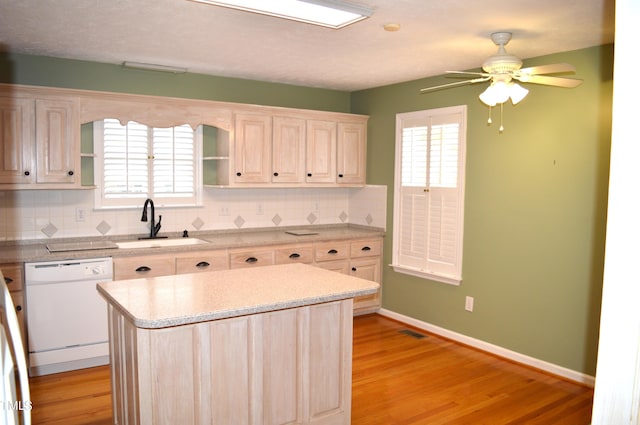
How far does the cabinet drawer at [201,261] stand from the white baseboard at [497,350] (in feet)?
6.67

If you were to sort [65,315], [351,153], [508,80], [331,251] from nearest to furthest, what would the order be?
[508,80]
[65,315]
[331,251]
[351,153]

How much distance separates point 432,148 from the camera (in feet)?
16.1

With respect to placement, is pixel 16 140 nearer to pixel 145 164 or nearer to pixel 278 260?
pixel 145 164

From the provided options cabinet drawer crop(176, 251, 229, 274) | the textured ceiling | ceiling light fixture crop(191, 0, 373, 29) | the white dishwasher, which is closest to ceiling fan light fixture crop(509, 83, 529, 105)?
the textured ceiling

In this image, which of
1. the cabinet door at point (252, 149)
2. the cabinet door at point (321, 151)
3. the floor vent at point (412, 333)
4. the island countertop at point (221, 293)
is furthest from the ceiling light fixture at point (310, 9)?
the floor vent at point (412, 333)

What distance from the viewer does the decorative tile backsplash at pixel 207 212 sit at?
418 centimetres

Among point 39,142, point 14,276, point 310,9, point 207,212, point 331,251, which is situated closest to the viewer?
point 310,9

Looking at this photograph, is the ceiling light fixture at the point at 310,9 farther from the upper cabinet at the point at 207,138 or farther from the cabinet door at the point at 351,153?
the cabinet door at the point at 351,153

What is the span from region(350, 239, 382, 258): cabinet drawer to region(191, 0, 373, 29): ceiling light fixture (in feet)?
9.40

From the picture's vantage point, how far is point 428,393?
3.63 meters

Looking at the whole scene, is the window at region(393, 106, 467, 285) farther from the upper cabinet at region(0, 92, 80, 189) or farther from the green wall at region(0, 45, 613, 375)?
the upper cabinet at region(0, 92, 80, 189)

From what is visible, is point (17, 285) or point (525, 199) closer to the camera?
point (17, 285)

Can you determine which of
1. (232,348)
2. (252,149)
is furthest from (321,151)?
(232,348)

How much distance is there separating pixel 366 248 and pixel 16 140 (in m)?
3.42
